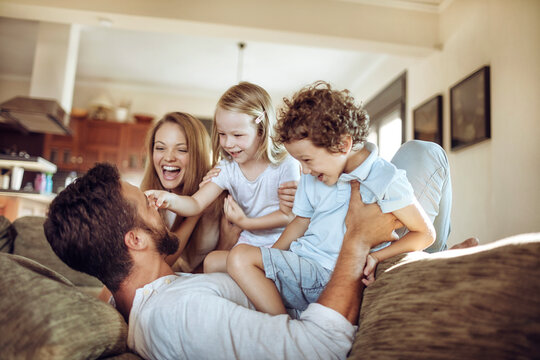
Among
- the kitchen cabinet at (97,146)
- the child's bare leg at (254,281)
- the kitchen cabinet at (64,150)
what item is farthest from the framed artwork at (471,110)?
the kitchen cabinet at (64,150)

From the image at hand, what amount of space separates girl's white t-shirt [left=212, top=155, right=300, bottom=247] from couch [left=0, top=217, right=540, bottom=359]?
84 cm

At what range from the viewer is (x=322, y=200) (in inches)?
54.9

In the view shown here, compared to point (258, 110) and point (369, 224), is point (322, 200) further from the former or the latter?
point (258, 110)

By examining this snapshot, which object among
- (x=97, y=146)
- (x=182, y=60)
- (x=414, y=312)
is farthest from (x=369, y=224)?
(x=97, y=146)

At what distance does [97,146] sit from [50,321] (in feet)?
22.5

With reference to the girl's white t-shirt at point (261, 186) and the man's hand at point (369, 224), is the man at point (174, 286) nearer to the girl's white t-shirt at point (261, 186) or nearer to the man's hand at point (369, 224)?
the man's hand at point (369, 224)

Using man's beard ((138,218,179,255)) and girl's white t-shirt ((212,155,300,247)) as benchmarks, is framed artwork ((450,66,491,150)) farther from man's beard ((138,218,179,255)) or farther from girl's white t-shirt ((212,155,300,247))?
man's beard ((138,218,179,255))

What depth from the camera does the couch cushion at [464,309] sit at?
1.99 feet

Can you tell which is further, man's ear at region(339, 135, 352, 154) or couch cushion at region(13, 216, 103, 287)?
couch cushion at region(13, 216, 103, 287)

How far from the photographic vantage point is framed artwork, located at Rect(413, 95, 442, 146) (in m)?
4.39

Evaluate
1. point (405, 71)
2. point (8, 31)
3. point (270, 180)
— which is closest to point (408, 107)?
point (405, 71)

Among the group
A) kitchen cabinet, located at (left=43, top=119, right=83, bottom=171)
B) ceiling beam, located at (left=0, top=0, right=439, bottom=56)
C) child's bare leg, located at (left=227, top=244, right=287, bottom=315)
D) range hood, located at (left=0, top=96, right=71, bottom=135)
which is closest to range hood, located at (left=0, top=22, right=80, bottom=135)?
range hood, located at (left=0, top=96, right=71, bottom=135)

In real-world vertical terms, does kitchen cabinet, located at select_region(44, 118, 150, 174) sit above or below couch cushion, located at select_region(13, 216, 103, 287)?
above

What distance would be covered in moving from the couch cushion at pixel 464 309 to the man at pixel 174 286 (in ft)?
0.52
